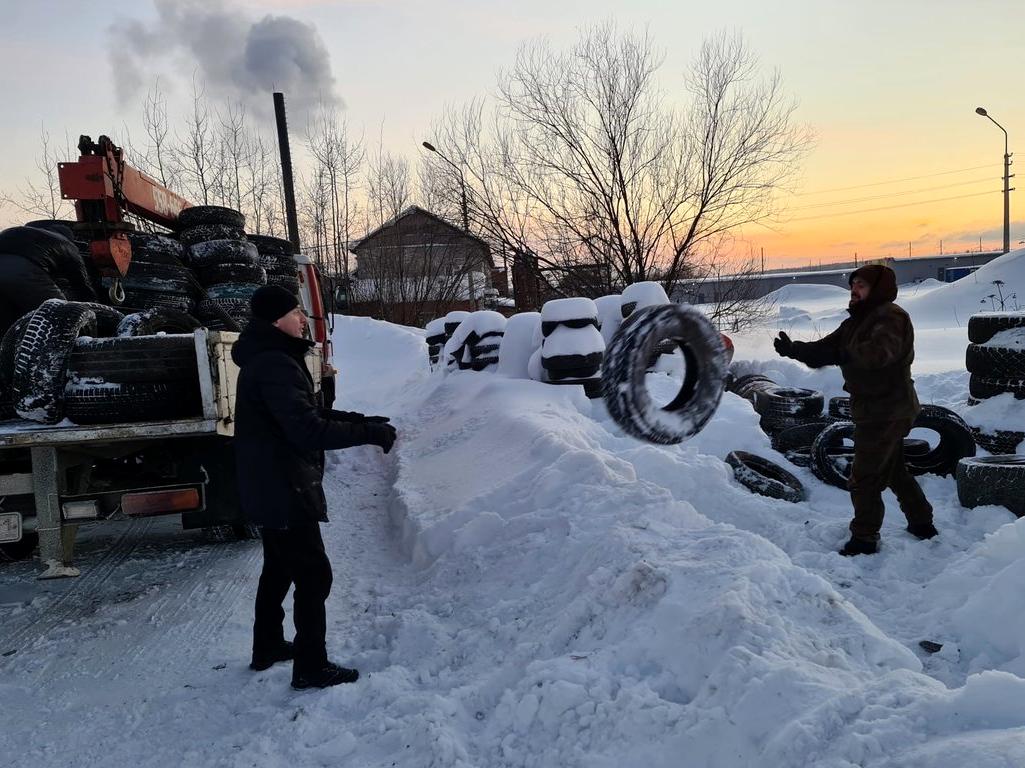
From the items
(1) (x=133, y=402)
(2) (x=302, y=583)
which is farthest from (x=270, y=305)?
(1) (x=133, y=402)

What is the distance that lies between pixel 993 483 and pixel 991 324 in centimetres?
281

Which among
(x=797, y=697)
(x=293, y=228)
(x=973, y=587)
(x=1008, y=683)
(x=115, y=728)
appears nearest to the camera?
(x=1008, y=683)

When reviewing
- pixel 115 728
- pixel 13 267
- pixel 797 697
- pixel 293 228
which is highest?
pixel 293 228

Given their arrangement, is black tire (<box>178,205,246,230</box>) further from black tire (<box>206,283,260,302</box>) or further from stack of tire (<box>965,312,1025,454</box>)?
stack of tire (<box>965,312,1025,454</box>)

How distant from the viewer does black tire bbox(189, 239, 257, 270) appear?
7.41m

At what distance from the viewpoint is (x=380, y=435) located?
3.37 meters

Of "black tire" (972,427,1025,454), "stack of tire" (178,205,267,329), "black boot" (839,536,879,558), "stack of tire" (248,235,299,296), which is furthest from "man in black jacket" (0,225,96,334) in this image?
"black tire" (972,427,1025,454)

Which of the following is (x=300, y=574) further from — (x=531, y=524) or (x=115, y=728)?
(x=531, y=524)

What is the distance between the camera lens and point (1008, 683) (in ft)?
6.93

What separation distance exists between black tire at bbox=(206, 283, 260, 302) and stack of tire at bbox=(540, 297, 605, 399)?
11.4 feet

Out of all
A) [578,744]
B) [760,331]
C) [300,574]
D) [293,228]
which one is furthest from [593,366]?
[293,228]

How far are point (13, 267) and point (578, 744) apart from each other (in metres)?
5.02

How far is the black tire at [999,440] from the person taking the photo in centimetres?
645

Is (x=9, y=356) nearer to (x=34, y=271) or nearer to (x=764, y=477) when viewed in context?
(x=34, y=271)
